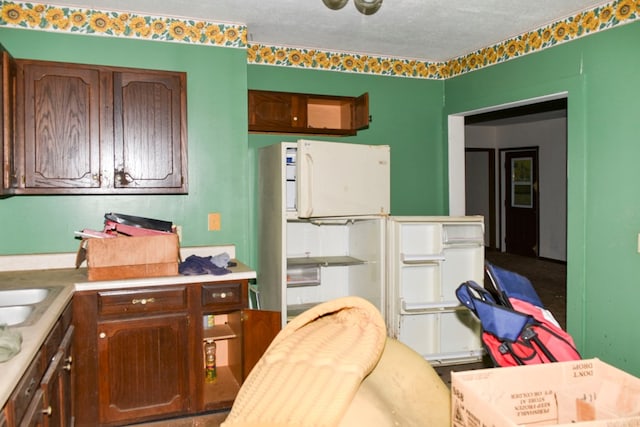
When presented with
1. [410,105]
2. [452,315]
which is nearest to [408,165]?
[410,105]

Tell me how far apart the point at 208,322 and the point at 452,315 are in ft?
6.17

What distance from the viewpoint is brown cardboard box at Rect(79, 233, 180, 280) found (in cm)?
268

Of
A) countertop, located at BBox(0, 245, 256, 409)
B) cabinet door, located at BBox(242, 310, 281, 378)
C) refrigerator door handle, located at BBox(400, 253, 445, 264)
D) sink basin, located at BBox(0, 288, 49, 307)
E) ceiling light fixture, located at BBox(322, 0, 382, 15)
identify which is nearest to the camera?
countertop, located at BBox(0, 245, 256, 409)

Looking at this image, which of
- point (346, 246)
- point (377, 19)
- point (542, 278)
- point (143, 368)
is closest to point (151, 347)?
point (143, 368)

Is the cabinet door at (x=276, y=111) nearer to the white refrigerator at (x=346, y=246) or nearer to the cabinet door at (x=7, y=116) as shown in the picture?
the white refrigerator at (x=346, y=246)

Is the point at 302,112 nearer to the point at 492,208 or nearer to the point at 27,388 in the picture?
the point at 27,388

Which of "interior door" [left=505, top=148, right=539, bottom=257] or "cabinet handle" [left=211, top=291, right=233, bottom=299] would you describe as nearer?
"cabinet handle" [left=211, top=291, right=233, bottom=299]

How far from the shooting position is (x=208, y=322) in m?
3.25

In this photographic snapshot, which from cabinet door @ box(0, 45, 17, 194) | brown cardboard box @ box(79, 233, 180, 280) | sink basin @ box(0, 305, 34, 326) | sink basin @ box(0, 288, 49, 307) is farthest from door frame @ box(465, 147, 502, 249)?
sink basin @ box(0, 305, 34, 326)

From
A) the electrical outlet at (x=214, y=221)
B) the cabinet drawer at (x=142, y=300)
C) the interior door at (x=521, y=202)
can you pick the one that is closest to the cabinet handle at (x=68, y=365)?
the cabinet drawer at (x=142, y=300)

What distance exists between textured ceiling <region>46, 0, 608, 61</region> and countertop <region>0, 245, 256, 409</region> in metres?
1.52

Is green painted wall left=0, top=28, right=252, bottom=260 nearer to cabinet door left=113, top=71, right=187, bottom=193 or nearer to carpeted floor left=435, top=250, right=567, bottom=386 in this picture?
cabinet door left=113, top=71, right=187, bottom=193

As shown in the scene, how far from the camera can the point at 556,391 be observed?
1260 millimetres

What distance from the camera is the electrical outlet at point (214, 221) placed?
132 inches
